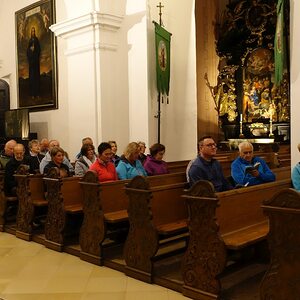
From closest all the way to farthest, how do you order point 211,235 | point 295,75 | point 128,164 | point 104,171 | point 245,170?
1. point 211,235
2. point 245,170
3. point 295,75
4. point 104,171
5. point 128,164

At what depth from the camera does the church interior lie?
13.1 feet

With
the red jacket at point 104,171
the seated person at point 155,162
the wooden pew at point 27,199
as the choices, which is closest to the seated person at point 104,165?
the red jacket at point 104,171

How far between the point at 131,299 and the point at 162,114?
5960 millimetres

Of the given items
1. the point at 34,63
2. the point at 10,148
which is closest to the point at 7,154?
the point at 10,148

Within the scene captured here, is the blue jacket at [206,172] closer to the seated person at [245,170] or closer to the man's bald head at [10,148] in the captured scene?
the seated person at [245,170]

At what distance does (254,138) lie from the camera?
571 inches

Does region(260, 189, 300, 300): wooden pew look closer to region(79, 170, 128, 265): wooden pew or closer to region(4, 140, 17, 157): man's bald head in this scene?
region(79, 170, 128, 265): wooden pew

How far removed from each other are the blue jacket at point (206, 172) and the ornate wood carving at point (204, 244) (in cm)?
88

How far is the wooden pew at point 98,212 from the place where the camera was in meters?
5.09

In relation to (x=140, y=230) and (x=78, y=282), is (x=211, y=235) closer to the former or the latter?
(x=140, y=230)

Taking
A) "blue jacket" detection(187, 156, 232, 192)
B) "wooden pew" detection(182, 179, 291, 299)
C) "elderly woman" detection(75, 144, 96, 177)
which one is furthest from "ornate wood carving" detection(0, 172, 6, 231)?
"wooden pew" detection(182, 179, 291, 299)

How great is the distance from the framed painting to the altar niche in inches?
234

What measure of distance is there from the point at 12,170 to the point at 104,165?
216 centimetres

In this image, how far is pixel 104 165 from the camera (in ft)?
18.9
